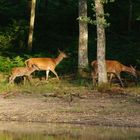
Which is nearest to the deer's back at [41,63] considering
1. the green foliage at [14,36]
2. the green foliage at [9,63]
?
the green foliage at [9,63]

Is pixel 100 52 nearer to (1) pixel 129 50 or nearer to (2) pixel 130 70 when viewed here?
(2) pixel 130 70

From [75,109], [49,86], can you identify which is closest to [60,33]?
[49,86]

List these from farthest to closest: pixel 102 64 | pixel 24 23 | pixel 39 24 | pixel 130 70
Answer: pixel 39 24 → pixel 24 23 → pixel 130 70 → pixel 102 64

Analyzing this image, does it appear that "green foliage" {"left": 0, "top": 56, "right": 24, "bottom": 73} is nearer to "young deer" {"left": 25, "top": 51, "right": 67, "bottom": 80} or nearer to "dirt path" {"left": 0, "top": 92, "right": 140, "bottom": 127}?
"young deer" {"left": 25, "top": 51, "right": 67, "bottom": 80}

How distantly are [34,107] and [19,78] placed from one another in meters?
7.45

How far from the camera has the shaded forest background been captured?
3362 cm

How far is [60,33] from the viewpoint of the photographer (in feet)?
133

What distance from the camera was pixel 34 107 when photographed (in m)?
22.5

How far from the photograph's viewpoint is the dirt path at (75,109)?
66.7ft

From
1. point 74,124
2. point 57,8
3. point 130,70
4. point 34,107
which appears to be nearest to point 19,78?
point 130,70

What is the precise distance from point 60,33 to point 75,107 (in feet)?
61.1

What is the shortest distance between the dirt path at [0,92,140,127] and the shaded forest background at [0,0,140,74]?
6.86m

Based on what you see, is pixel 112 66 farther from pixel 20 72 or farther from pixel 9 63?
pixel 9 63

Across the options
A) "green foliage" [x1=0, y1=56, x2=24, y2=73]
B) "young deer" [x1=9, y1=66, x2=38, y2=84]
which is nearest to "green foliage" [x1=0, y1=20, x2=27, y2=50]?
"green foliage" [x1=0, y1=56, x2=24, y2=73]
